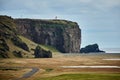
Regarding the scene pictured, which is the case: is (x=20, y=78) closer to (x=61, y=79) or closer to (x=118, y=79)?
(x=61, y=79)

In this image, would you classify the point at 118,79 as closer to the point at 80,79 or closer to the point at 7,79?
the point at 80,79

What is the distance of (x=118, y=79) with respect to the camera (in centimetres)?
9438

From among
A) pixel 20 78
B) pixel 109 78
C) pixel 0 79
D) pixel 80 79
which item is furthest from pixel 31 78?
pixel 109 78

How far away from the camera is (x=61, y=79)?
3890 inches

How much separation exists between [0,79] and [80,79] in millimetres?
26056

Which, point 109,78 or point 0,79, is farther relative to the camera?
point 0,79

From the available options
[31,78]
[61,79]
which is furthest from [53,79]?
[31,78]

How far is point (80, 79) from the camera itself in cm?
9731

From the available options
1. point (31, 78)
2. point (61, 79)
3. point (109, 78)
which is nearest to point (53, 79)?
point (61, 79)

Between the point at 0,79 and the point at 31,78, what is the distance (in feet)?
33.8

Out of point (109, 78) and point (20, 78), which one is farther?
point (20, 78)

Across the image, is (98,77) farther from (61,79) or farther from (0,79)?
(0,79)

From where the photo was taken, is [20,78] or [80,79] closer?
[80,79]

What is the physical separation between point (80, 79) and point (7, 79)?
24543 millimetres
